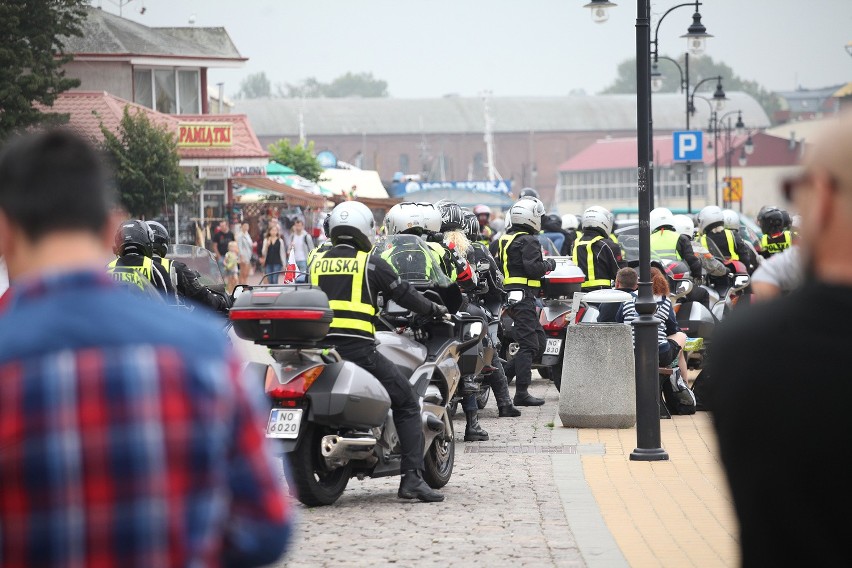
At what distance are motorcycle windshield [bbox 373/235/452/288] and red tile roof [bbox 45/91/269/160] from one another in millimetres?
32783

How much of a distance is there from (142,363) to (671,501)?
7.18 m

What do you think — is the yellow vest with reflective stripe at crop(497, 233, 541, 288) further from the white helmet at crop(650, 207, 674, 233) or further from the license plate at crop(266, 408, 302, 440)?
the license plate at crop(266, 408, 302, 440)

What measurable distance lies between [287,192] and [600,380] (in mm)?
41250

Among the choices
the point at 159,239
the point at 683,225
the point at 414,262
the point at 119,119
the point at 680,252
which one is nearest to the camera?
the point at 414,262

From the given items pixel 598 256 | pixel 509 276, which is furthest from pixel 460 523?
pixel 598 256

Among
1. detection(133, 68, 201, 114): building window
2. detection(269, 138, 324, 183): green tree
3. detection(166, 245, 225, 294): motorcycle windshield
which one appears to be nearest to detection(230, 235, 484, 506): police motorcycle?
detection(166, 245, 225, 294): motorcycle windshield

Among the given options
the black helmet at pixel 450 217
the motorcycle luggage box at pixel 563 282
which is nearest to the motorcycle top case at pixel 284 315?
the black helmet at pixel 450 217

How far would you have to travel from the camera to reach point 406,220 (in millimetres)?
12859

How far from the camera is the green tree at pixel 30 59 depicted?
117 feet

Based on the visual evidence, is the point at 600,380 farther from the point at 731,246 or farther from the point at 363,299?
the point at 731,246

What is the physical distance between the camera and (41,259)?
2.60 m

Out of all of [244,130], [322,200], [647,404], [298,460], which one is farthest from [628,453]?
[322,200]

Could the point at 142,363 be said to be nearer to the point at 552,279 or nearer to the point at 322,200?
the point at 552,279

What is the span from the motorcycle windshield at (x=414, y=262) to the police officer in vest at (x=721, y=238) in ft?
28.6
